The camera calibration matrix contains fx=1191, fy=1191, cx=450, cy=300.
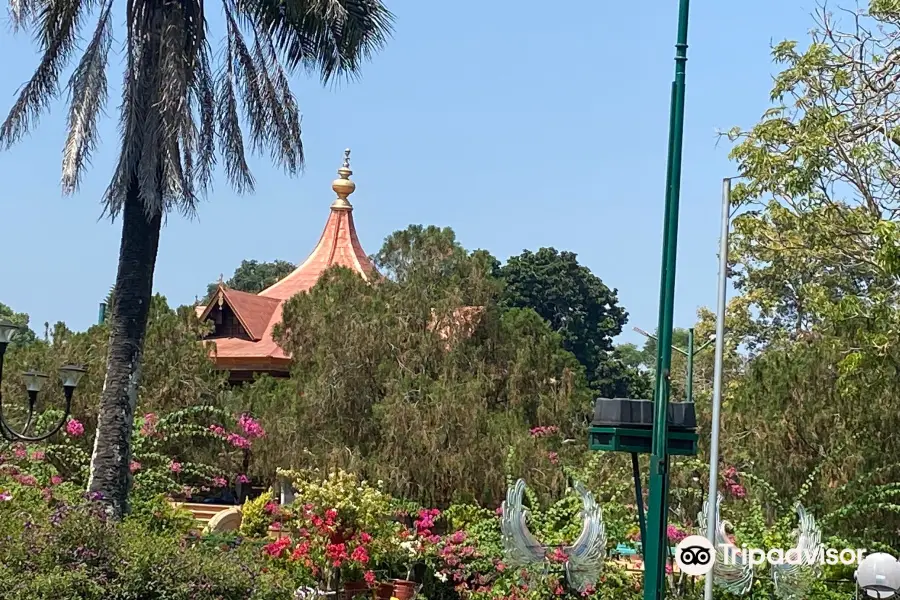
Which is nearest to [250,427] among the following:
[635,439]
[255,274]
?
[635,439]

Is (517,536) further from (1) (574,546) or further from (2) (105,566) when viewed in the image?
(2) (105,566)

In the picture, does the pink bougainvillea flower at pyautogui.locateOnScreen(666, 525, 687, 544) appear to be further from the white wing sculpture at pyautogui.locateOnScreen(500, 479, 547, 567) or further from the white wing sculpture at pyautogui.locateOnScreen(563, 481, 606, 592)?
the white wing sculpture at pyautogui.locateOnScreen(500, 479, 547, 567)

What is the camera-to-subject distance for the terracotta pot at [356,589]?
14672 millimetres

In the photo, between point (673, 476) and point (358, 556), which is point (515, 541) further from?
point (673, 476)

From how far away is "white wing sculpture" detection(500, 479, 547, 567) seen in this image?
1319 cm

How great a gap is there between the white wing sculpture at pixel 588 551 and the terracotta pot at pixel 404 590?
2349mm

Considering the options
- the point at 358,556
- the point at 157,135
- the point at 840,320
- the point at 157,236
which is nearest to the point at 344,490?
the point at 358,556

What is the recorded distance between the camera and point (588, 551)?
1343cm

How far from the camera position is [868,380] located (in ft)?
47.0

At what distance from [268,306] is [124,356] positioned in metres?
16.2

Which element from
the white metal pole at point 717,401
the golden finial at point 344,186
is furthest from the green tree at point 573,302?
the white metal pole at point 717,401

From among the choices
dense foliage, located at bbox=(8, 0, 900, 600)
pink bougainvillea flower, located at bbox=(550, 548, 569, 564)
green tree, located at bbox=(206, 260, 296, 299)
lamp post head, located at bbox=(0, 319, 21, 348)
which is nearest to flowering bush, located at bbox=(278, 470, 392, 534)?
dense foliage, located at bbox=(8, 0, 900, 600)

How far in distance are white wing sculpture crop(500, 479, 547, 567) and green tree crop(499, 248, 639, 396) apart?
1274 inches

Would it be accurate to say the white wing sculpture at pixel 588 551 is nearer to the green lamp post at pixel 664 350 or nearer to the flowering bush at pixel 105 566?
the flowering bush at pixel 105 566
